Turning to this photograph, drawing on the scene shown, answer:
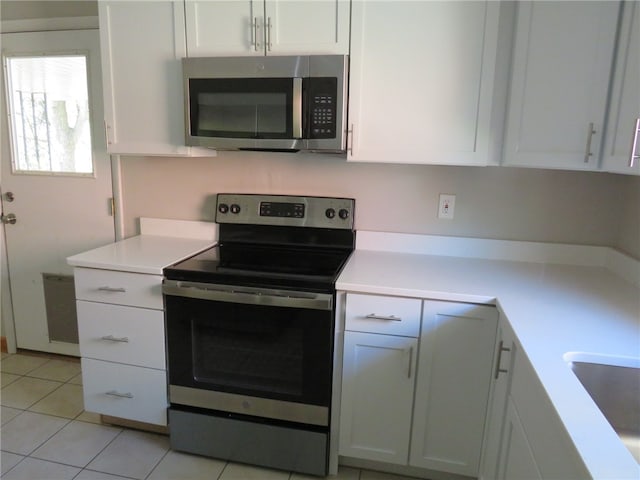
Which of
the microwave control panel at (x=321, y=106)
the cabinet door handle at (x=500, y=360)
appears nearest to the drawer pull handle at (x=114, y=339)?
the microwave control panel at (x=321, y=106)

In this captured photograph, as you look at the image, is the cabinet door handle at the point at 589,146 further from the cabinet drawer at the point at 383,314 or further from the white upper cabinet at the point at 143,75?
the white upper cabinet at the point at 143,75

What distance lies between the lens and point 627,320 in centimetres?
140

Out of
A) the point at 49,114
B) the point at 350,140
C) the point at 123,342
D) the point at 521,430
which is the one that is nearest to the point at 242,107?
the point at 350,140

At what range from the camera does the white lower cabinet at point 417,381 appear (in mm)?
1660

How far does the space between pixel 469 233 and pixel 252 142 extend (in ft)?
3.67

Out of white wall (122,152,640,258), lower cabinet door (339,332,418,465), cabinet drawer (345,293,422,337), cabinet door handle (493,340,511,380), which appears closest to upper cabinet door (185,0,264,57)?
white wall (122,152,640,258)

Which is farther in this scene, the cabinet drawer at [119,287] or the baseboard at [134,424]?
the baseboard at [134,424]

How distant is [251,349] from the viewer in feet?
5.97

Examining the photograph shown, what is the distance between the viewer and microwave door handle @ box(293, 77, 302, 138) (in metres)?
1.80

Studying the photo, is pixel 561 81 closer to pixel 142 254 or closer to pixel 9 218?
pixel 142 254

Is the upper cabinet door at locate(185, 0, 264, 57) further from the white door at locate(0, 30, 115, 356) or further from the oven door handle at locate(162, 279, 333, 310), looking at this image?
the oven door handle at locate(162, 279, 333, 310)

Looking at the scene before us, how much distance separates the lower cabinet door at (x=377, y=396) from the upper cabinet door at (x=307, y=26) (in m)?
1.19

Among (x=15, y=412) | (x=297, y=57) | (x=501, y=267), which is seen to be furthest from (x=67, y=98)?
(x=501, y=267)

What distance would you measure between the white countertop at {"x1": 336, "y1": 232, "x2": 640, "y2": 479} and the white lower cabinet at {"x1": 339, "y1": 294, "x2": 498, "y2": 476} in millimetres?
77
